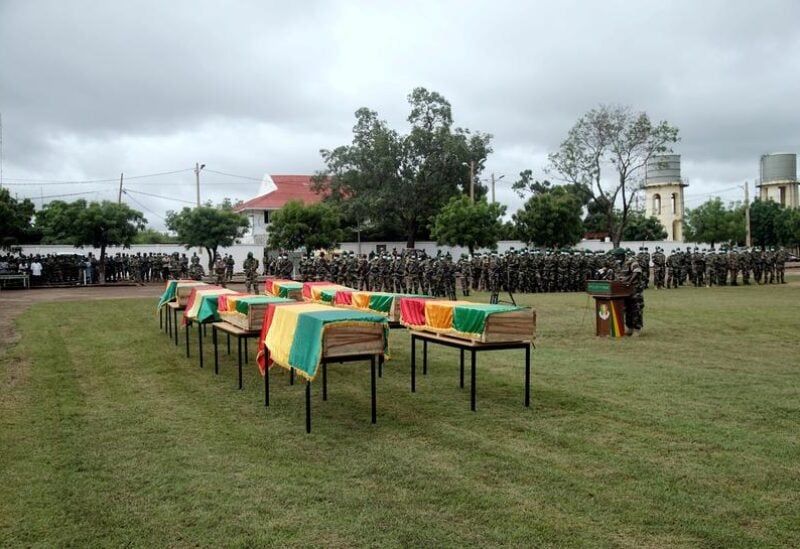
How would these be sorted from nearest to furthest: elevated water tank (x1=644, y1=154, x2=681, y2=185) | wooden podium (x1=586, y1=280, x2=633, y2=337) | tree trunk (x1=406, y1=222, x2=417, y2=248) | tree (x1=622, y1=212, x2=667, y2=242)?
wooden podium (x1=586, y1=280, x2=633, y2=337) → tree trunk (x1=406, y1=222, x2=417, y2=248) → tree (x1=622, y1=212, x2=667, y2=242) → elevated water tank (x1=644, y1=154, x2=681, y2=185)

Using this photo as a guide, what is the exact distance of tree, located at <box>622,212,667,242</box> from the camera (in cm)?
6331

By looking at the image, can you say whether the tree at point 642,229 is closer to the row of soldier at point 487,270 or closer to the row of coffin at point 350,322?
the row of soldier at point 487,270

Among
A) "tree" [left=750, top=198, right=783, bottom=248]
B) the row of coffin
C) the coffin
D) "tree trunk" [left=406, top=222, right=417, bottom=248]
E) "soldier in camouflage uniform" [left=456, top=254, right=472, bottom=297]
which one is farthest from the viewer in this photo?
"tree" [left=750, top=198, right=783, bottom=248]

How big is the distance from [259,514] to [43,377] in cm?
652

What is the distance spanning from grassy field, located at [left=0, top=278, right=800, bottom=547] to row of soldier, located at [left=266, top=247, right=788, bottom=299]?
14769 mm

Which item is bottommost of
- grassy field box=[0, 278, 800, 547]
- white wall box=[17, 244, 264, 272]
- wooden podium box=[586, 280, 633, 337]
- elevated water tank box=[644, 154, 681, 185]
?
grassy field box=[0, 278, 800, 547]

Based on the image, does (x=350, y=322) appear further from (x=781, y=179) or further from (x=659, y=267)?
(x=781, y=179)

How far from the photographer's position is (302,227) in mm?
35625

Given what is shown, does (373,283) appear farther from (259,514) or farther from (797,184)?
(797,184)

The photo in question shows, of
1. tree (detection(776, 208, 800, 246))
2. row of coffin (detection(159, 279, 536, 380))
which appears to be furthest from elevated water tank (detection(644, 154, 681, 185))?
row of coffin (detection(159, 279, 536, 380))

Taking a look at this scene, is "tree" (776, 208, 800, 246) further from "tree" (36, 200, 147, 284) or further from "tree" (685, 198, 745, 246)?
"tree" (36, 200, 147, 284)

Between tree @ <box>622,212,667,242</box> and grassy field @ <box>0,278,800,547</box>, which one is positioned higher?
tree @ <box>622,212,667,242</box>

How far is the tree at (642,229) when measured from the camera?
63.3 m

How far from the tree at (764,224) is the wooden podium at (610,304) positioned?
184 feet
